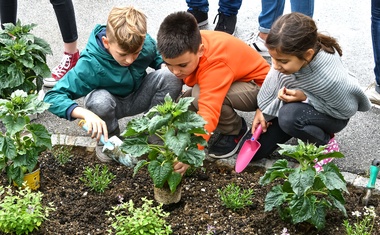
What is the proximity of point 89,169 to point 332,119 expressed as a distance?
146 cm

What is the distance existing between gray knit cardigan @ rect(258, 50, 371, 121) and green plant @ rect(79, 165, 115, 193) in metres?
1.03

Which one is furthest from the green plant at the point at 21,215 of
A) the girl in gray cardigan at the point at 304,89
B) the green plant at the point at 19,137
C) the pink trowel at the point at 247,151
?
the girl in gray cardigan at the point at 304,89

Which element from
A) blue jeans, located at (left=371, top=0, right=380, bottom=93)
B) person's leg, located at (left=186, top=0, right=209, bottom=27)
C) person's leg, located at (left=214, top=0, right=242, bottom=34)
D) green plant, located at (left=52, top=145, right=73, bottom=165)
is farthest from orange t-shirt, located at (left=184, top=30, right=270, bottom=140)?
person's leg, located at (left=186, top=0, right=209, bottom=27)

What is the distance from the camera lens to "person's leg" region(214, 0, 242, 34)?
19.1 ft

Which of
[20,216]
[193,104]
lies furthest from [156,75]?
[20,216]

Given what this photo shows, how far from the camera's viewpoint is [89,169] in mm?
4113

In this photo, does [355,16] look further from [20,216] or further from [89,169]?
[20,216]

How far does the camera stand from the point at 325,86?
399 centimetres

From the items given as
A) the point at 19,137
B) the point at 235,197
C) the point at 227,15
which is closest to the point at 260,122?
the point at 235,197

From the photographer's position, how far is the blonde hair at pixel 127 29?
4.07 metres

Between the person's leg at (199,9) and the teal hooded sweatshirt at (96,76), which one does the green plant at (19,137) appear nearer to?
the teal hooded sweatshirt at (96,76)

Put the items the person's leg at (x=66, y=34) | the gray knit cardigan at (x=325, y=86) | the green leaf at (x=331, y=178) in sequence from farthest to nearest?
the person's leg at (x=66, y=34), the gray knit cardigan at (x=325, y=86), the green leaf at (x=331, y=178)

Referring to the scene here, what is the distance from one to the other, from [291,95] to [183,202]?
0.89 metres

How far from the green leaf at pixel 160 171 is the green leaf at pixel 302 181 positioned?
2.09ft
